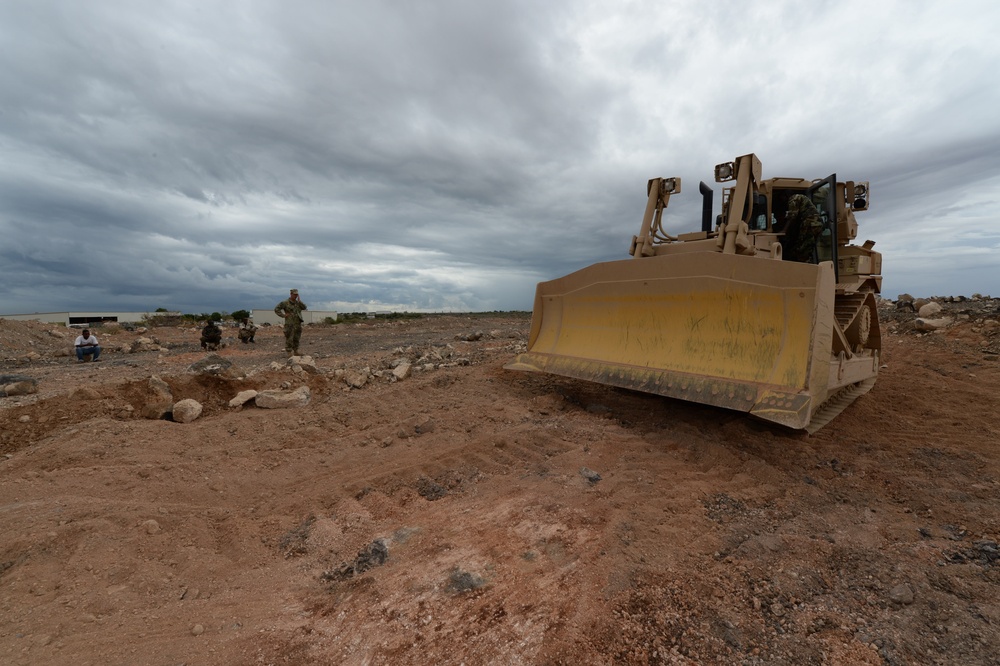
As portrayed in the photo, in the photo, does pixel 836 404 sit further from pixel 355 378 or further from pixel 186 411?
pixel 186 411

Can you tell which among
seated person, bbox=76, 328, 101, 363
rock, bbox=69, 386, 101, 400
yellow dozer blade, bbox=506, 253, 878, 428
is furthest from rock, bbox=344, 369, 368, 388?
seated person, bbox=76, 328, 101, 363

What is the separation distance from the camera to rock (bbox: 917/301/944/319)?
11.5 metres

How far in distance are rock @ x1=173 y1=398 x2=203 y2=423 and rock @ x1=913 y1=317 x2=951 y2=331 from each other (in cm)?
1428

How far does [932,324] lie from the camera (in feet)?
35.1

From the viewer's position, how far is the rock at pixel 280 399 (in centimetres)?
561

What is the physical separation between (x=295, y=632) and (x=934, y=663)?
2.63 meters

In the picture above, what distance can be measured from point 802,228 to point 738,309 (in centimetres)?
277

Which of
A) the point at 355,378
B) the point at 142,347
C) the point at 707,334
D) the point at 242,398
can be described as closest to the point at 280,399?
the point at 242,398

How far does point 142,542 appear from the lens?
2854 millimetres

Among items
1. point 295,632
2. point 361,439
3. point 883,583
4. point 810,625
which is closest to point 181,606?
point 295,632

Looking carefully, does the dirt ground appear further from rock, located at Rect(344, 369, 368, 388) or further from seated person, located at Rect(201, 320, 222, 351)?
seated person, located at Rect(201, 320, 222, 351)

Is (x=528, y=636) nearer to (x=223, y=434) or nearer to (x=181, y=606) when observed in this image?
(x=181, y=606)

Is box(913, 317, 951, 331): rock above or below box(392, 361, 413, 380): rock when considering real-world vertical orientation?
above

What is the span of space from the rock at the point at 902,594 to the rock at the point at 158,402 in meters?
6.30
